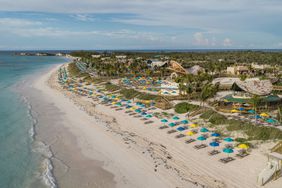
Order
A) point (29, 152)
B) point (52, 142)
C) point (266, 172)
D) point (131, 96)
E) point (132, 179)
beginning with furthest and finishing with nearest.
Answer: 1. point (131, 96)
2. point (52, 142)
3. point (29, 152)
4. point (132, 179)
5. point (266, 172)

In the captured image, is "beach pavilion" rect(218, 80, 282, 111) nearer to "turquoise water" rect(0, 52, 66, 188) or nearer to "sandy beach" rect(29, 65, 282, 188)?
"sandy beach" rect(29, 65, 282, 188)

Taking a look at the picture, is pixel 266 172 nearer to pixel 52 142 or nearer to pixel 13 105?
pixel 52 142

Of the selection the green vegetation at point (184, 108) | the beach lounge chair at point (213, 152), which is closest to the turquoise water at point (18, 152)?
the beach lounge chair at point (213, 152)

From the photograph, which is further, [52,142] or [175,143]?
[52,142]

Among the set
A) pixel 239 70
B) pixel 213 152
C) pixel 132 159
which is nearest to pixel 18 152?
pixel 132 159

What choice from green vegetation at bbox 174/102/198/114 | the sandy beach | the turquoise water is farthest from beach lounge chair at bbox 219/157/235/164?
the turquoise water

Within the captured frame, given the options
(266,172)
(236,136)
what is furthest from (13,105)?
(266,172)

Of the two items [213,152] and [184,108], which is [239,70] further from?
[213,152]

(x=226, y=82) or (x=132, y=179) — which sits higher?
(x=226, y=82)
